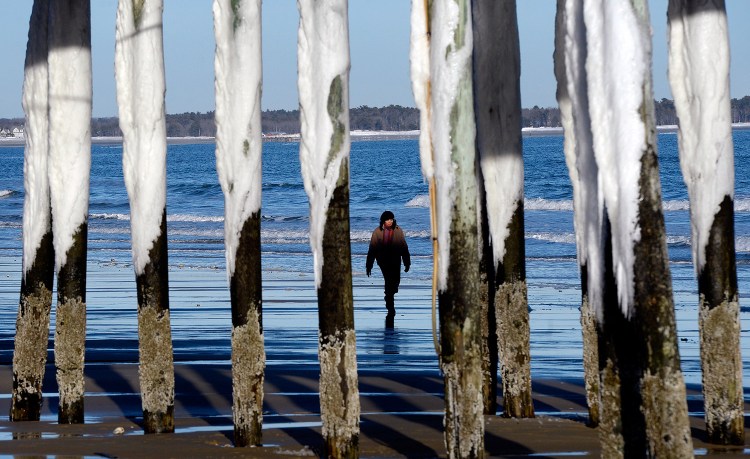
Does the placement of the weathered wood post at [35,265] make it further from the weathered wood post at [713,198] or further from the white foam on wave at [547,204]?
the white foam on wave at [547,204]

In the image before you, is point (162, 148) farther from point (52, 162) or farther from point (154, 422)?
point (154, 422)

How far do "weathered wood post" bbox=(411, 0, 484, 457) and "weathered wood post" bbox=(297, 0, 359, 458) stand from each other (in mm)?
668

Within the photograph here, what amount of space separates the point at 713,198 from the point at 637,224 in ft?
8.55

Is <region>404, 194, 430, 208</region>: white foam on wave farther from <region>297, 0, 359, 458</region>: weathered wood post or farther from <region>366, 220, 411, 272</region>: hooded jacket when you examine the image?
<region>297, 0, 359, 458</region>: weathered wood post

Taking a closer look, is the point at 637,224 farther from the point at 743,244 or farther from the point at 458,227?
the point at 743,244

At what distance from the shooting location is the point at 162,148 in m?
8.25

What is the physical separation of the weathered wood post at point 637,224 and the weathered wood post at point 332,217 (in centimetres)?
191

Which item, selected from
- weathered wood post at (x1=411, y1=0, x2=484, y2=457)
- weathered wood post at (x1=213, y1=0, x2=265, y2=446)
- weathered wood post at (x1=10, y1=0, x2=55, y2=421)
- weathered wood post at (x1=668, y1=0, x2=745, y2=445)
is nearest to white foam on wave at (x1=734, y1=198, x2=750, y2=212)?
weathered wood post at (x1=668, y1=0, x2=745, y2=445)

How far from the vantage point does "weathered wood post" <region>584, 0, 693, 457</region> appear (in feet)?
17.6

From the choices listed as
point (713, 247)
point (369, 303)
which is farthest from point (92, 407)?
point (369, 303)

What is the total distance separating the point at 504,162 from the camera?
8852 mm

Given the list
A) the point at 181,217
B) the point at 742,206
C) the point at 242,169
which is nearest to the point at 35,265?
the point at 242,169

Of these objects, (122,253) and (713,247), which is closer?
(713,247)

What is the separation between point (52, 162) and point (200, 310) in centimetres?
811
